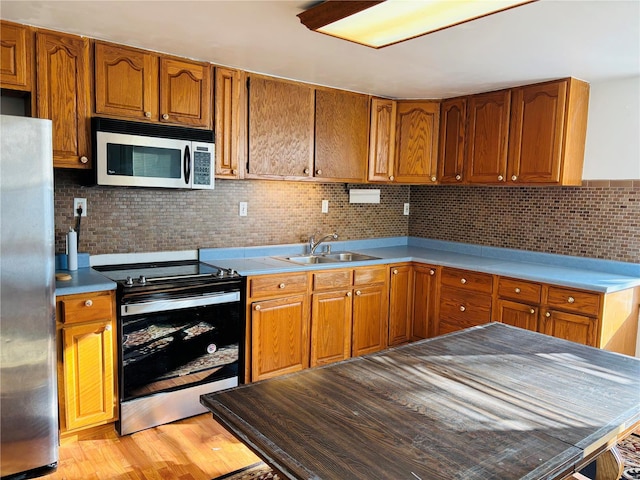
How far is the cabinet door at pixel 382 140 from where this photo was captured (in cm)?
399

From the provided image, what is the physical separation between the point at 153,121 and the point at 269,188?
1114 millimetres

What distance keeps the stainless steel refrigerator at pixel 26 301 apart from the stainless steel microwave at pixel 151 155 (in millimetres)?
419

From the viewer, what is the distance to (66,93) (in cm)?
259

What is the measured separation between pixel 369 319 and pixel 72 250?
2.19m

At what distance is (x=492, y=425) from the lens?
1197 millimetres

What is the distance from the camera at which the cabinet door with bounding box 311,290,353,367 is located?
344 centimetres

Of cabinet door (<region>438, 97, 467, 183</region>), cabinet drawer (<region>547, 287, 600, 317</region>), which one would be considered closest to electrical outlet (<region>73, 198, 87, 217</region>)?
cabinet door (<region>438, 97, 467, 183</region>)

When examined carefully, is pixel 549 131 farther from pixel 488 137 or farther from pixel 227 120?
pixel 227 120

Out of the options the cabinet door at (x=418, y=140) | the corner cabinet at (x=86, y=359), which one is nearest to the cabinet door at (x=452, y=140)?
the cabinet door at (x=418, y=140)

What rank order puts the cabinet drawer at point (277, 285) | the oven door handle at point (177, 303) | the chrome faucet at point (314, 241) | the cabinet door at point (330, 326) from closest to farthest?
the oven door handle at point (177, 303)
the cabinet drawer at point (277, 285)
the cabinet door at point (330, 326)
the chrome faucet at point (314, 241)

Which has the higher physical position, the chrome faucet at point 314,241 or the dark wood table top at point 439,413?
the chrome faucet at point 314,241

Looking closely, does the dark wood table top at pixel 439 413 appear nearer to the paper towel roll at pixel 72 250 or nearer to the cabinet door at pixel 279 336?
the cabinet door at pixel 279 336

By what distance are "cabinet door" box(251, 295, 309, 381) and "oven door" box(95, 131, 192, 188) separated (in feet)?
3.21

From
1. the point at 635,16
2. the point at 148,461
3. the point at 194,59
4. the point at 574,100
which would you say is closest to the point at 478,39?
the point at 635,16
